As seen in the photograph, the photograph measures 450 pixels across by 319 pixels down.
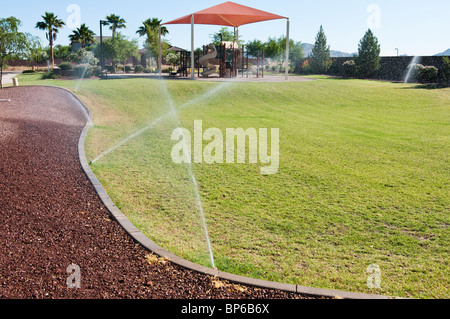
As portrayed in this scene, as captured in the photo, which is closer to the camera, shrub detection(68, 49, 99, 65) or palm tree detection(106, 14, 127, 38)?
shrub detection(68, 49, 99, 65)

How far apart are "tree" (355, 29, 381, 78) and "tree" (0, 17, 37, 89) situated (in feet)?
84.1

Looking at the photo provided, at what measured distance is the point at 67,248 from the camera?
431 centimetres

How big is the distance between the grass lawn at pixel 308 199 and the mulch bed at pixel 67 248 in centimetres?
41

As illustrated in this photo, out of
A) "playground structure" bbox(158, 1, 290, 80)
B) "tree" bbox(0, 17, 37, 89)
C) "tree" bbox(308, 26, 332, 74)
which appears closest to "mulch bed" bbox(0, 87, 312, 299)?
"tree" bbox(0, 17, 37, 89)

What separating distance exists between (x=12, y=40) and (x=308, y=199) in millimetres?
17732

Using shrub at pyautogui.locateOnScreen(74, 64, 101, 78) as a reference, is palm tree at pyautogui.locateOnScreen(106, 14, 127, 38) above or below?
above

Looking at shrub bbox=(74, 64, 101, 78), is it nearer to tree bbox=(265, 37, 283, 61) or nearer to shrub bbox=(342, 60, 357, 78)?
shrub bbox=(342, 60, 357, 78)

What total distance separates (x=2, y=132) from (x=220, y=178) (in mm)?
5871

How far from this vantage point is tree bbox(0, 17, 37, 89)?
59.1ft

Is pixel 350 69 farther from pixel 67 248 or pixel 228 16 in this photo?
pixel 67 248

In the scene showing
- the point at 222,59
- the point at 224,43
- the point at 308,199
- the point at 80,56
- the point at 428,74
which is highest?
the point at 80,56

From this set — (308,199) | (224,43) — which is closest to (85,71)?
(224,43)

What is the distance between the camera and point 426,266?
421 centimetres
